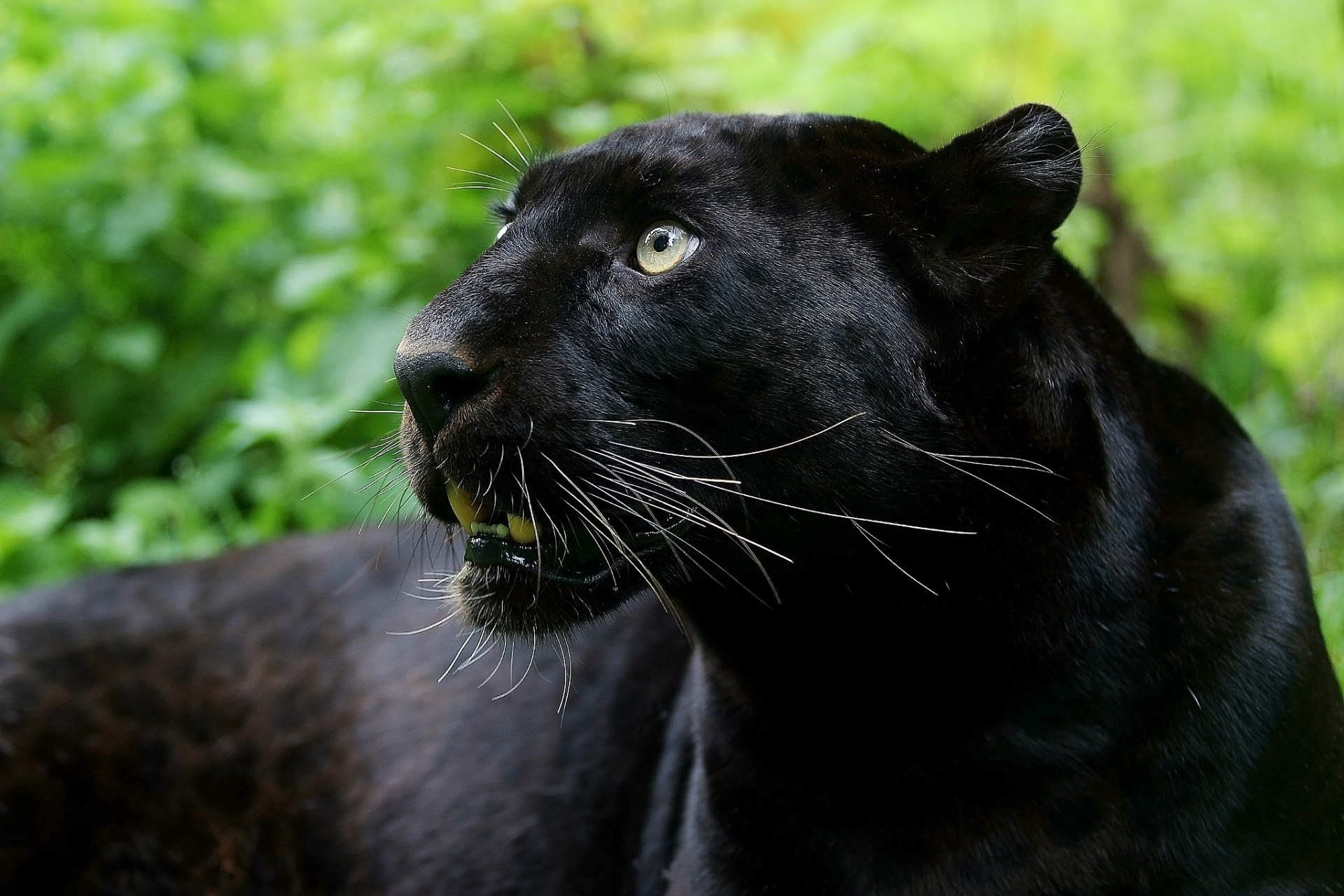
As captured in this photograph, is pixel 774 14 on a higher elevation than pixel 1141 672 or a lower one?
higher

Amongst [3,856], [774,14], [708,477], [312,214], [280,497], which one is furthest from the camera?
[774,14]

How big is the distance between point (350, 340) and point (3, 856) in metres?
1.98

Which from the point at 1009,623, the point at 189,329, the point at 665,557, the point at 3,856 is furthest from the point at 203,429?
the point at 1009,623

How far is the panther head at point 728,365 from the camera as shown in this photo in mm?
1703

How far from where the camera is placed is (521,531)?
181 cm

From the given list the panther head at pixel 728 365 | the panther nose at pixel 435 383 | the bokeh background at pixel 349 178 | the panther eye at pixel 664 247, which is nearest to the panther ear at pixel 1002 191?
the panther head at pixel 728 365

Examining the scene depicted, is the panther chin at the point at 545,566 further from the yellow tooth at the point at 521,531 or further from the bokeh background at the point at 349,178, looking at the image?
the bokeh background at the point at 349,178

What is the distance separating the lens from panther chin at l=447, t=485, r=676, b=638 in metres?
1.79

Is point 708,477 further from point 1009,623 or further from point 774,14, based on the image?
point 774,14

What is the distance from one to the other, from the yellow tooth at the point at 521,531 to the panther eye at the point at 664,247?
0.39 meters

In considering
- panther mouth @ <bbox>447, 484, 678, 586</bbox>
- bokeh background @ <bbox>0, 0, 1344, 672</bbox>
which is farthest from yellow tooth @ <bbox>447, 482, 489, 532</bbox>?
bokeh background @ <bbox>0, 0, 1344, 672</bbox>

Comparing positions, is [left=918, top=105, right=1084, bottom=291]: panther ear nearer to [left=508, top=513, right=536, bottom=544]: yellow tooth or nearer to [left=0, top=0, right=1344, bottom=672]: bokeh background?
[left=508, top=513, right=536, bottom=544]: yellow tooth

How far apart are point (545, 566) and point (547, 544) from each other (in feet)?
0.11

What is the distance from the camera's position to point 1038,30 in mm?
5320
